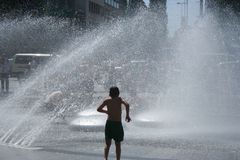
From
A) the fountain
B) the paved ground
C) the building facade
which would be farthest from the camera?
the building facade

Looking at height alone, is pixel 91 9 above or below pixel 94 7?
below

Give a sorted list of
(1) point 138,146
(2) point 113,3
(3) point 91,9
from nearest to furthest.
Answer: (1) point 138,146 < (3) point 91,9 < (2) point 113,3

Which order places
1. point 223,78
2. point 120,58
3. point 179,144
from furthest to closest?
point 120,58 < point 223,78 < point 179,144

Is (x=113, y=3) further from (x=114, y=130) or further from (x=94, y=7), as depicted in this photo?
(x=114, y=130)

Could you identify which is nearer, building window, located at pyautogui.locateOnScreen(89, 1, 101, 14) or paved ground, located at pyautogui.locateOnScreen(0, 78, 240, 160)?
paved ground, located at pyautogui.locateOnScreen(0, 78, 240, 160)

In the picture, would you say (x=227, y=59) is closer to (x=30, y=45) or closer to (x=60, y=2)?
(x=30, y=45)

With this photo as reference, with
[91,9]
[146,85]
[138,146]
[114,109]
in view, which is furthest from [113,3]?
[114,109]

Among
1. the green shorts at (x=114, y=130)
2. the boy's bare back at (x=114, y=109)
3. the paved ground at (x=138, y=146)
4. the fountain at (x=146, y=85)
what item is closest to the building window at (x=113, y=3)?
the fountain at (x=146, y=85)

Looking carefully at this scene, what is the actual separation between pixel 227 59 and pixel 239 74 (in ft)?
5.65

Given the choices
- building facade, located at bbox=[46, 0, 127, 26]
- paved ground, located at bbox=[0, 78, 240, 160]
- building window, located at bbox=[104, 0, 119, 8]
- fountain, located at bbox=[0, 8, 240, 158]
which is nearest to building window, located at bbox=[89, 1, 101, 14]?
building facade, located at bbox=[46, 0, 127, 26]

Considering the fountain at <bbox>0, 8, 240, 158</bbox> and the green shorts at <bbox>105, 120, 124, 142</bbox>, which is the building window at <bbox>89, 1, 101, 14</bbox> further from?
the green shorts at <bbox>105, 120, 124, 142</bbox>

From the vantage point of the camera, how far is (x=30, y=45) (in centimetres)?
5134

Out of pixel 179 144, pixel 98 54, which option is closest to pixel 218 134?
pixel 179 144

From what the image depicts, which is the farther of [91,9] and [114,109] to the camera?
[91,9]
